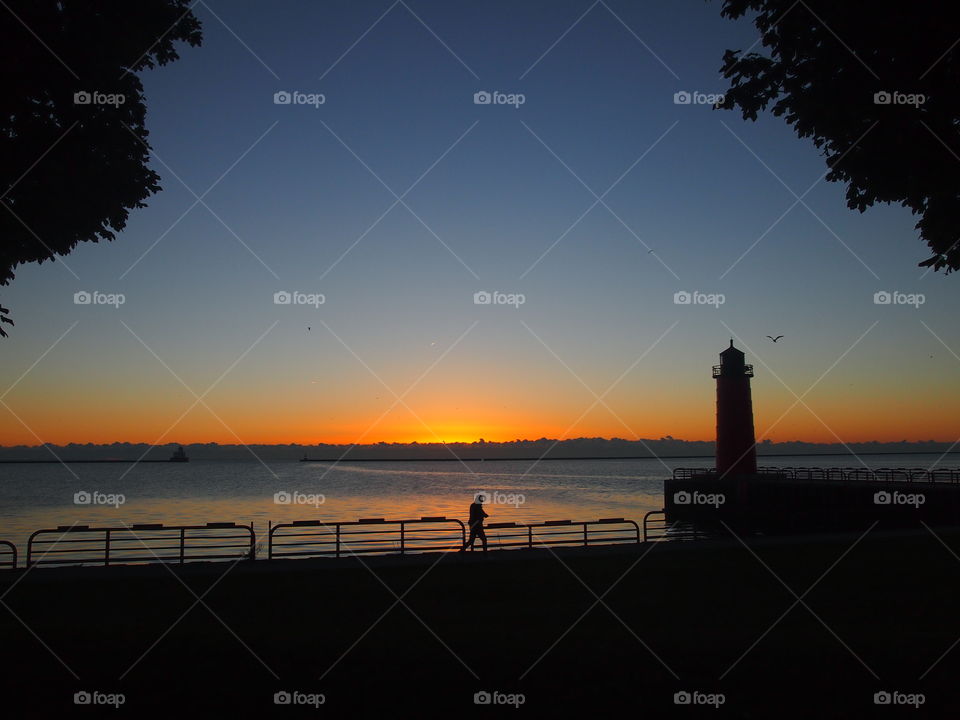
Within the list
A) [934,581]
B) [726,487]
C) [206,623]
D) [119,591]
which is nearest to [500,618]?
[206,623]

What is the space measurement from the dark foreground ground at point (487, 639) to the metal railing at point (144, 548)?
1529mm

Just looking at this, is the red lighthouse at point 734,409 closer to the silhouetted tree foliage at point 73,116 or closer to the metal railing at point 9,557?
the metal railing at point 9,557

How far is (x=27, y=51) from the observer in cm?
1193

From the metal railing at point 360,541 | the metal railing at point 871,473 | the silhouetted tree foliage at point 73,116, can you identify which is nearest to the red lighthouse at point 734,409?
the metal railing at point 871,473

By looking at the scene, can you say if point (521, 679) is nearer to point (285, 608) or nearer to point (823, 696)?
point (823, 696)

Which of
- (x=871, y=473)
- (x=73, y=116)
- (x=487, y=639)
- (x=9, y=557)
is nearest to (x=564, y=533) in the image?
(x=487, y=639)

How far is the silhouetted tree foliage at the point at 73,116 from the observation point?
12305 mm

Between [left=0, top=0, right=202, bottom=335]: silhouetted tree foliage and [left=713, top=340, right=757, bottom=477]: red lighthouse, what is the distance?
50.5 metres

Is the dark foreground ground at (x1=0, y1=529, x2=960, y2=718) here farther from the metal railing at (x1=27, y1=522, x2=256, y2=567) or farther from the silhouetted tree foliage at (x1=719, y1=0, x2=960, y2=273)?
the silhouetted tree foliage at (x1=719, y1=0, x2=960, y2=273)

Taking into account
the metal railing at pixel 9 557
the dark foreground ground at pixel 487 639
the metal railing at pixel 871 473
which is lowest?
the dark foreground ground at pixel 487 639

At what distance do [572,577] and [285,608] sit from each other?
6162mm

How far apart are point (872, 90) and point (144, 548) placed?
23154mm

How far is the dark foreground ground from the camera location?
786cm

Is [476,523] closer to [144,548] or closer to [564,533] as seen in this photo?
[564,533]
